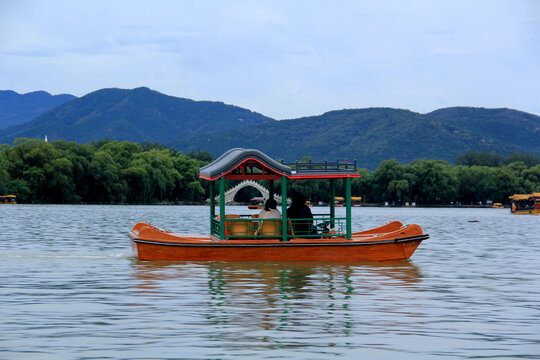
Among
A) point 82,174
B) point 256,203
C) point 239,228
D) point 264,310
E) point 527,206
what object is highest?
point 82,174

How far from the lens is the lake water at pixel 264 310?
10.9 metres

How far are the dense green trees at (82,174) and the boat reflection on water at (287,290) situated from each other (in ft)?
284

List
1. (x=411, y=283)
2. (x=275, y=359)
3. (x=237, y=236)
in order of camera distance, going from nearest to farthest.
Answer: (x=275, y=359), (x=411, y=283), (x=237, y=236)

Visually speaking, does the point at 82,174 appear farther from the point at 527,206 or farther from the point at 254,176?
the point at 254,176

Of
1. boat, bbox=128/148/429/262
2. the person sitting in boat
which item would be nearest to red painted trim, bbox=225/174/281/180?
boat, bbox=128/148/429/262

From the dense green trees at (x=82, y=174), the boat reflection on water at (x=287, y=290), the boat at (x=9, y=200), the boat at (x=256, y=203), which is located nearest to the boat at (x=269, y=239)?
the boat reflection on water at (x=287, y=290)

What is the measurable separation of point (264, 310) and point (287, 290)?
3121 millimetres

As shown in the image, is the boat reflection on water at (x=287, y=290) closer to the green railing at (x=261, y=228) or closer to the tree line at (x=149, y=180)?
the green railing at (x=261, y=228)

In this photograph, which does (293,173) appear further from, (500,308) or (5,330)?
(5,330)

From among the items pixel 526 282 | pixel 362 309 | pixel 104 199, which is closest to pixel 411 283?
pixel 526 282

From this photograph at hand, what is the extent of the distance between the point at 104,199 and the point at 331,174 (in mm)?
101841

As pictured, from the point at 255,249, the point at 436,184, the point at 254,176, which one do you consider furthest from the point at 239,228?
the point at 436,184

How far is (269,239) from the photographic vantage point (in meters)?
23.3

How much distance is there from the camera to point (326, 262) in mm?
23156
